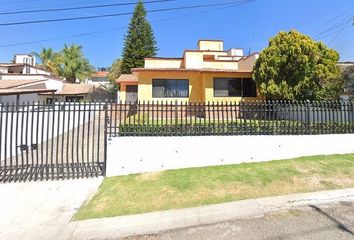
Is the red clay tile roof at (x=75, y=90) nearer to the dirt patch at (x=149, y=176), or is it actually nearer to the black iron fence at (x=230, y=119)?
the black iron fence at (x=230, y=119)

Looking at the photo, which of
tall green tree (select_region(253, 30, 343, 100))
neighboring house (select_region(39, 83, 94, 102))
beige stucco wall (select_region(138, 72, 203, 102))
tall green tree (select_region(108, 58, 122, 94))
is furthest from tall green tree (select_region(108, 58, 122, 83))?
tall green tree (select_region(253, 30, 343, 100))

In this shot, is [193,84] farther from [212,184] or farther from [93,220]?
[93,220]

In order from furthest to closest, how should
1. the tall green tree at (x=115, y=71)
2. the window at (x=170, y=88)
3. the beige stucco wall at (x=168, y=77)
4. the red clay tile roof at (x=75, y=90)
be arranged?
the tall green tree at (x=115, y=71) → the red clay tile roof at (x=75, y=90) → the window at (x=170, y=88) → the beige stucco wall at (x=168, y=77)

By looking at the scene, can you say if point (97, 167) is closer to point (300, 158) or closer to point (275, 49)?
point (300, 158)

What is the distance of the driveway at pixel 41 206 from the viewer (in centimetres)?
525

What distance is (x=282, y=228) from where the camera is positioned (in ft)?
16.5

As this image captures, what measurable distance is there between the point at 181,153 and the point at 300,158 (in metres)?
3.69

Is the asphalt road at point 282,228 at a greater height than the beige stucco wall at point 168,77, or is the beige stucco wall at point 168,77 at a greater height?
the beige stucco wall at point 168,77

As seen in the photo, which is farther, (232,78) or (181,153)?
(232,78)

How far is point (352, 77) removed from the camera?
65.0ft

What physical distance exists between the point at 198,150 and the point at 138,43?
3633cm

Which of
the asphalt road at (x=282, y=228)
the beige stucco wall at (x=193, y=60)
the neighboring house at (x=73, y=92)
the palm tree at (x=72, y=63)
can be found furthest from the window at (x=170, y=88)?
the palm tree at (x=72, y=63)

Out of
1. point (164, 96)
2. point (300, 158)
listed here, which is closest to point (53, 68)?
point (164, 96)

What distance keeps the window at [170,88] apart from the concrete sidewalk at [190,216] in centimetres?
1415
